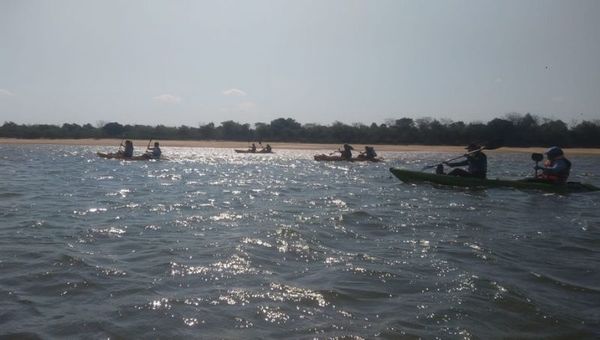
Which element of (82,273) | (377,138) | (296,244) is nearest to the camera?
(82,273)

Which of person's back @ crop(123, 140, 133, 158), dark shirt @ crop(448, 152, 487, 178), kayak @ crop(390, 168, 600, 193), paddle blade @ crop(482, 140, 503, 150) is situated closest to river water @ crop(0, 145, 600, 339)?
kayak @ crop(390, 168, 600, 193)

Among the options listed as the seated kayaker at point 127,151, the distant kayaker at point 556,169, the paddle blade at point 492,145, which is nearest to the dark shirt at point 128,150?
the seated kayaker at point 127,151

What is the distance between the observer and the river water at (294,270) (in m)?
4.75

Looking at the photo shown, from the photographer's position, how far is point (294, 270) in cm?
655

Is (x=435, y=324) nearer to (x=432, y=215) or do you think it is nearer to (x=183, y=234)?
(x=183, y=234)

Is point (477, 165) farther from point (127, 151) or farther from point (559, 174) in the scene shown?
point (127, 151)

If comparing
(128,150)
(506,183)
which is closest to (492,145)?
(506,183)

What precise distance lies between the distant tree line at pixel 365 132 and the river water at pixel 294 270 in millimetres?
48441

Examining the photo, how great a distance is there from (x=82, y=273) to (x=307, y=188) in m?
12.0

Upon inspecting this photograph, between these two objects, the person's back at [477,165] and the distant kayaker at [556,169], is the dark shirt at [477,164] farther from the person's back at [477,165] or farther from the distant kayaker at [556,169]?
the distant kayaker at [556,169]

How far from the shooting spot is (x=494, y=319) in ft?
16.6

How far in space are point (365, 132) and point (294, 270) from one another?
64.0 meters

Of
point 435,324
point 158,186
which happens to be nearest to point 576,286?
point 435,324

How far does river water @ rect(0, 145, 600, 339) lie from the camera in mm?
4746
